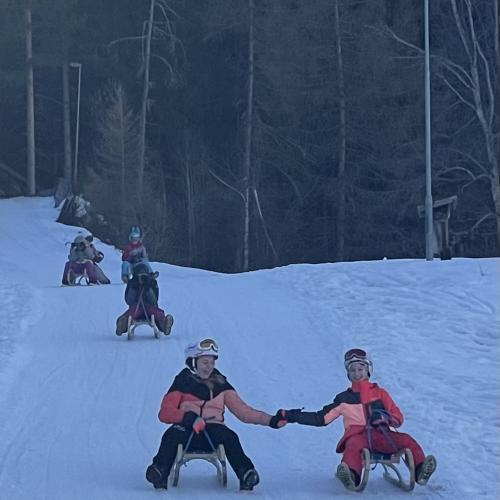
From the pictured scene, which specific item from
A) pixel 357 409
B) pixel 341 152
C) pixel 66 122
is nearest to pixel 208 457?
pixel 357 409

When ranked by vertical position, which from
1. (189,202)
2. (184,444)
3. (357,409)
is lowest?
(184,444)

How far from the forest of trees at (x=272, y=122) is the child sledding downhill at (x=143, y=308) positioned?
2069cm

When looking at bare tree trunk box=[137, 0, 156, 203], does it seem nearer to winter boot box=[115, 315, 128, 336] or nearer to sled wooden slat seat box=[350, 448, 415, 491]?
winter boot box=[115, 315, 128, 336]

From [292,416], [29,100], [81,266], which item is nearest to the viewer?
[292,416]

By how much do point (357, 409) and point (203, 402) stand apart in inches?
41.9

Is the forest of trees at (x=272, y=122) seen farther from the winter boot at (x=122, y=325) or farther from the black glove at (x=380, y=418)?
the black glove at (x=380, y=418)

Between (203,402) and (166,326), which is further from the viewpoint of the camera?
(166,326)

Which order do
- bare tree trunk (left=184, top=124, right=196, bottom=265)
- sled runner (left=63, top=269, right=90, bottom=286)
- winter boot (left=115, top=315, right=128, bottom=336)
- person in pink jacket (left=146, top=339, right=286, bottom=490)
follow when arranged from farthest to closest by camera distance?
bare tree trunk (left=184, top=124, right=196, bottom=265) < sled runner (left=63, top=269, right=90, bottom=286) < winter boot (left=115, top=315, right=128, bottom=336) < person in pink jacket (left=146, top=339, right=286, bottom=490)

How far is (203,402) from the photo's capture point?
7672 mm

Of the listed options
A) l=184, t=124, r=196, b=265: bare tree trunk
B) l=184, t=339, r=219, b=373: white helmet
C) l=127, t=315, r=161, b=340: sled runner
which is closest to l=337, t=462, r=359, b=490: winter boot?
l=184, t=339, r=219, b=373: white helmet

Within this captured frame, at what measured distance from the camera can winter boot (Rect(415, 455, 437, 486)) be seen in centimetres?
733

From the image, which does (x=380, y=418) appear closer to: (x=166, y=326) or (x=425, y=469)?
(x=425, y=469)

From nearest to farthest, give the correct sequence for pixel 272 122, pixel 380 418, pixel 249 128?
pixel 380 418 → pixel 249 128 → pixel 272 122

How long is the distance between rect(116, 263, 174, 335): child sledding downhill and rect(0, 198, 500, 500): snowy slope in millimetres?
241
